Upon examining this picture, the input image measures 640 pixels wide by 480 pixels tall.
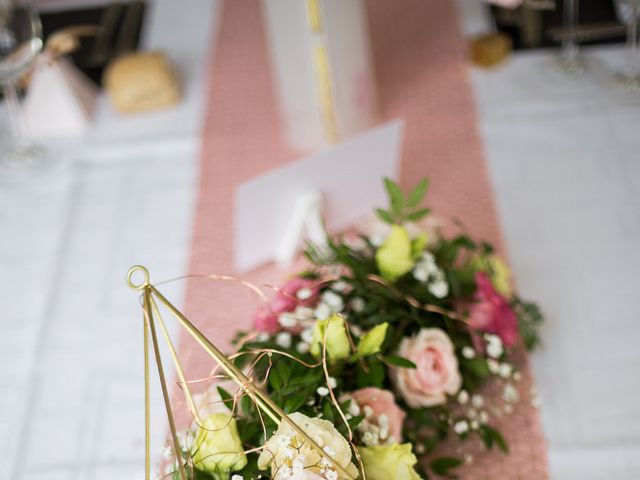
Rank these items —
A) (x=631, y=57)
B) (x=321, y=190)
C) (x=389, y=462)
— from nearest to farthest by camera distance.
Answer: (x=389, y=462) → (x=321, y=190) → (x=631, y=57)

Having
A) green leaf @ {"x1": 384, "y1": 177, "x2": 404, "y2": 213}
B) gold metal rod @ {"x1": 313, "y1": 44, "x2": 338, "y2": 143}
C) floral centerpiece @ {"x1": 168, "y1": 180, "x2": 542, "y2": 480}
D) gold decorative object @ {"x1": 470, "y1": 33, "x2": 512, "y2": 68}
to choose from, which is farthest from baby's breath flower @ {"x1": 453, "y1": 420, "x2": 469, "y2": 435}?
gold decorative object @ {"x1": 470, "y1": 33, "x2": 512, "y2": 68}

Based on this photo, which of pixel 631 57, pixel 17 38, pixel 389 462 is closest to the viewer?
pixel 389 462

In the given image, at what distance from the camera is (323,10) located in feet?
2.97

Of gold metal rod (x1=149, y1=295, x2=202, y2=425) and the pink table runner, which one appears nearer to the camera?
gold metal rod (x1=149, y1=295, x2=202, y2=425)

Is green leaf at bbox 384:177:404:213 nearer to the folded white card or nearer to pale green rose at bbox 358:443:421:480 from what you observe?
the folded white card

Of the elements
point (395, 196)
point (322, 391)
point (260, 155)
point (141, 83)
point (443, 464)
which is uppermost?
point (141, 83)

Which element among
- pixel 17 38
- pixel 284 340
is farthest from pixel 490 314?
pixel 17 38

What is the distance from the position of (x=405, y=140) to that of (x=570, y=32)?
0.97ft

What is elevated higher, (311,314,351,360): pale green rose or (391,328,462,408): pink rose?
(311,314,351,360): pale green rose

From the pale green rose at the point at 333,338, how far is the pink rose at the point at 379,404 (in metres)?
0.03

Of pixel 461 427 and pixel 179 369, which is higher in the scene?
pixel 179 369

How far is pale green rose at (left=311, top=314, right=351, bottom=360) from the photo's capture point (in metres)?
0.60

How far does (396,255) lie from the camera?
2.33 ft

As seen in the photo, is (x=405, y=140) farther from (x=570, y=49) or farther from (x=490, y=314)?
(x=490, y=314)
